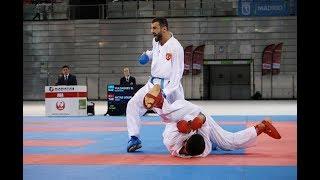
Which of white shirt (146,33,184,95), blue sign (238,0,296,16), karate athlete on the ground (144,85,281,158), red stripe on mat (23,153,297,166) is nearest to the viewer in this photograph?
red stripe on mat (23,153,297,166)

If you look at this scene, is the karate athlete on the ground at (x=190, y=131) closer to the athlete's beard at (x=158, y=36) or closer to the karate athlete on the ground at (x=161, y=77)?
the karate athlete on the ground at (x=161, y=77)

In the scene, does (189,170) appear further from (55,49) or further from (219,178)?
(55,49)

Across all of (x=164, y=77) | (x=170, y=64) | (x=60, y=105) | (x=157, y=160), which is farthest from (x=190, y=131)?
(x=60, y=105)

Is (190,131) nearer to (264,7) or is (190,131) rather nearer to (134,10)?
(264,7)

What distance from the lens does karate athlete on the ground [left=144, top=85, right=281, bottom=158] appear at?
7410 mm

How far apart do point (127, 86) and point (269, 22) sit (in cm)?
1730

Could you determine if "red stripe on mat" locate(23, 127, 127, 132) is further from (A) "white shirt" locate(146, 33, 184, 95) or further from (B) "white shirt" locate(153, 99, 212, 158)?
(B) "white shirt" locate(153, 99, 212, 158)

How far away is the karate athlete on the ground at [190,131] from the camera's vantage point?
7.41m

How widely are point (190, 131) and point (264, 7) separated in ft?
65.0

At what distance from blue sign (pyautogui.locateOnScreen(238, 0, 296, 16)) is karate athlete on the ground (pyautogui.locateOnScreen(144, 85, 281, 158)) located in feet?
60.0

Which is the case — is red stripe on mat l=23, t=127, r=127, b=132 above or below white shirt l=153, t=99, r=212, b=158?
below

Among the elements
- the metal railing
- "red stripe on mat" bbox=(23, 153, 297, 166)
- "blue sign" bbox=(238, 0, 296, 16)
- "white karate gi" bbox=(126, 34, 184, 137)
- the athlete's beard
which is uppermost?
the metal railing

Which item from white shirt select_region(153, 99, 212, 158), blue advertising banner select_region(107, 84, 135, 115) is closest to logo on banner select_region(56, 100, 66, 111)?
blue advertising banner select_region(107, 84, 135, 115)
